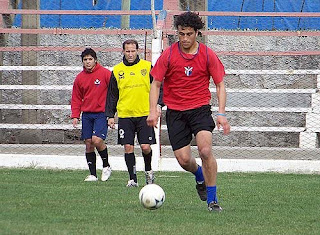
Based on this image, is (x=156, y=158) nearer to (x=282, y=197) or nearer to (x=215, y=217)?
(x=282, y=197)

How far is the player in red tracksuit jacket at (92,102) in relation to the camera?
1295 centimetres

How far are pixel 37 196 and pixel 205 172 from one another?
200 cm

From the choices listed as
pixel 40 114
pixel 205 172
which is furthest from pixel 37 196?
pixel 40 114

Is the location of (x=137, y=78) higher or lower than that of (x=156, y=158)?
higher

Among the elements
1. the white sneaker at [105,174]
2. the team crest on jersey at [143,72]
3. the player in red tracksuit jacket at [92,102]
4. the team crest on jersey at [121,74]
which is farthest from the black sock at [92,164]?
the team crest on jersey at [143,72]

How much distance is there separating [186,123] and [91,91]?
405 cm

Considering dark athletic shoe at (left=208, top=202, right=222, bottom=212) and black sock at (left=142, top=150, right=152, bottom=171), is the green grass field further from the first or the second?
black sock at (left=142, top=150, right=152, bottom=171)

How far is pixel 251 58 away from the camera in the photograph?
1886 centimetres

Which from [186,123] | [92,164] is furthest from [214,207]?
[92,164]

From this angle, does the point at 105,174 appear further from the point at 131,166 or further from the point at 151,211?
the point at 151,211

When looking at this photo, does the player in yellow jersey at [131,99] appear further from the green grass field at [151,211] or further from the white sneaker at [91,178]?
the white sneaker at [91,178]

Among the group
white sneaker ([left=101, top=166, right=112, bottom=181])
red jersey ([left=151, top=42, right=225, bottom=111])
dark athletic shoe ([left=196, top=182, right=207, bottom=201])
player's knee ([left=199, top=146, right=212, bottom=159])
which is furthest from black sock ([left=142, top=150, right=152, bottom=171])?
player's knee ([left=199, top=146, right=212, bottom=159])

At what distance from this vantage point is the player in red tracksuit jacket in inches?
510

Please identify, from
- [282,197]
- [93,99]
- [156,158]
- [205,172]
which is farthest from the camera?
[156,158]
